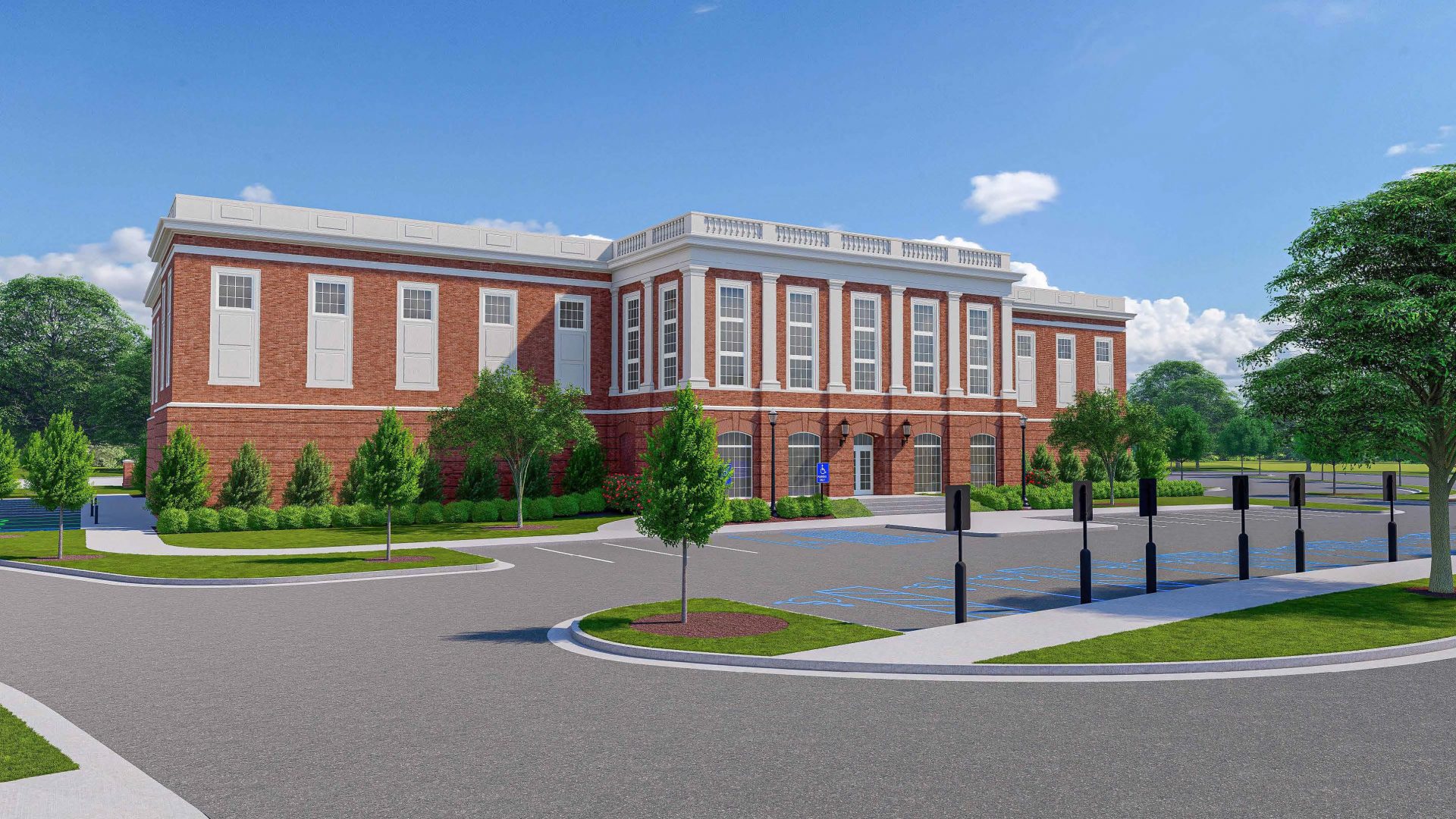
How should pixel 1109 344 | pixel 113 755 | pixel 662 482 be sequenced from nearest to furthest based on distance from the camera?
pixel 113 755 → pixel 662 482 → pixel 1109 344

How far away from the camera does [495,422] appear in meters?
34.3

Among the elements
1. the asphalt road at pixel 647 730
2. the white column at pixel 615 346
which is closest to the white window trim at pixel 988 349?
the white column at pixel 615 346

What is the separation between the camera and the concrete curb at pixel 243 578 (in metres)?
19.4

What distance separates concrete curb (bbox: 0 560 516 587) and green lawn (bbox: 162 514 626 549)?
540 cm

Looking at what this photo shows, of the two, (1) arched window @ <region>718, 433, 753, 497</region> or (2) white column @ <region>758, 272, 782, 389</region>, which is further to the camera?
(2) white column @ <region>758, 272, 782, 389</region>

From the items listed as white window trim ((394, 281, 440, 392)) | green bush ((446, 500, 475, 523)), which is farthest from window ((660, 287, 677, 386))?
green bush ((446, 500, 475, 523))

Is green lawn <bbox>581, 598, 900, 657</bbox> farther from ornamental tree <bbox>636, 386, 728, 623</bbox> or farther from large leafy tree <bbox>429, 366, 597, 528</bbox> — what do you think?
large leafy tree <bbox>429, 366, 597, 528</bbox>

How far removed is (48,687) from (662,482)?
25.6 ft

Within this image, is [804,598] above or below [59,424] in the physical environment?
below

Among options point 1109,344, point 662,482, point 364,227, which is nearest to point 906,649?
point 662,482

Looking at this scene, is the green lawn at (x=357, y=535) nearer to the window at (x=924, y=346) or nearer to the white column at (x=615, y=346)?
the white column at (x=615, y=346)

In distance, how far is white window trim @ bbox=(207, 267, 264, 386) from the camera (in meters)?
37.6

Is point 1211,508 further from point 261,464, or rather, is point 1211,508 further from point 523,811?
point 523,811

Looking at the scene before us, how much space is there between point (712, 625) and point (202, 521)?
24381 mm
